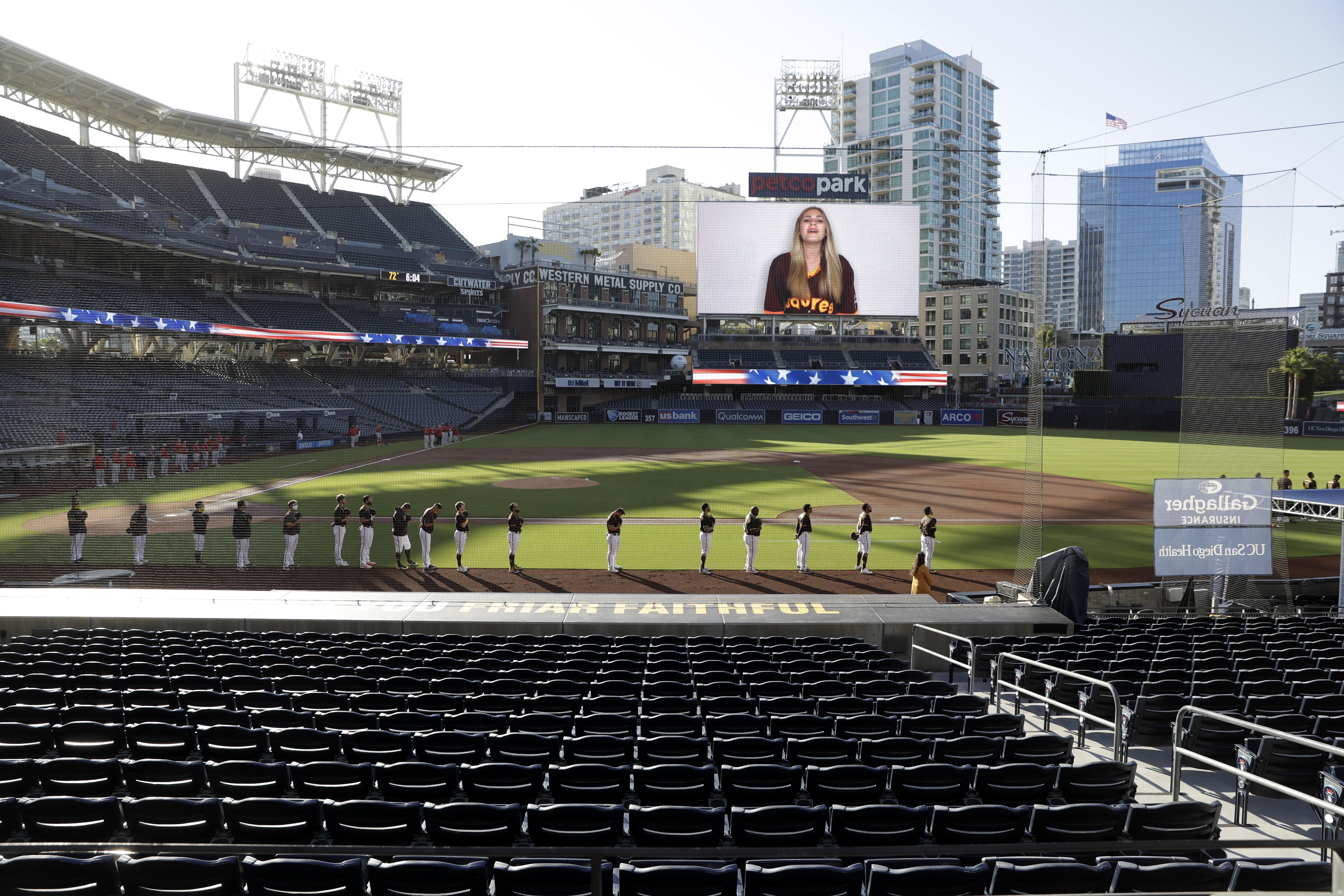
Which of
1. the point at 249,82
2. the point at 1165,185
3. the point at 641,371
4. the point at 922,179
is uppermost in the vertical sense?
the point at 922,179

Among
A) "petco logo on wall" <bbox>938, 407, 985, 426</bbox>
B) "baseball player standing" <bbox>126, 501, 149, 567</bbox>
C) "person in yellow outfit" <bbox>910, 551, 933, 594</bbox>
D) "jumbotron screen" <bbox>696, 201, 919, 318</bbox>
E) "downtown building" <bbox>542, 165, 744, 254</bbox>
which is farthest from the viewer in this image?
"downtown building" <bbox>542, 165, 744, 254</bbox>

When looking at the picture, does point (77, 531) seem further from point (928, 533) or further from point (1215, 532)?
point (1215, 532)

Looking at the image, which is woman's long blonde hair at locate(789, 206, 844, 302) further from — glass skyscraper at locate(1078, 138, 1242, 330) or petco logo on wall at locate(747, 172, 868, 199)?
glass skyscraper at locate(1078, 138, 1242, 330)

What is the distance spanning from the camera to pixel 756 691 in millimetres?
8438

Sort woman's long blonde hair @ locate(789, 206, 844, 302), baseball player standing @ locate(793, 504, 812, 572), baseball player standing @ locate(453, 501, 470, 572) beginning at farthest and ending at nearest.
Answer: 1. woman's long blonde hair @ locate(789, 206, 844, 302)
2. baseball player standing @ locate(453, 501, 470, 572)
3. baseball player standing @ locate(793, 504, 812, 572)

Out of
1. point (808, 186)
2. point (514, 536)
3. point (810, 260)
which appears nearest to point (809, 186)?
point (808, 186)

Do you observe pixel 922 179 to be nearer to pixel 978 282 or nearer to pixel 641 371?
pixel 978 282

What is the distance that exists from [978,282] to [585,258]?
5383 cm

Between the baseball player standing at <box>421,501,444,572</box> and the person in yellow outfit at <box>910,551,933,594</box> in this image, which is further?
the baseball player standing at <box>421,501,444,572</box>

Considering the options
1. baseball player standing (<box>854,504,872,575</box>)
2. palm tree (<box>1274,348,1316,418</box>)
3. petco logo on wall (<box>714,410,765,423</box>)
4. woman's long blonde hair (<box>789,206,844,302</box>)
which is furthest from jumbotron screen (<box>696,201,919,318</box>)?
baseball player standing (<box>854,504,872,575</box>)

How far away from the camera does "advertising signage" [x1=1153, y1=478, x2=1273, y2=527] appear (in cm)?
1429

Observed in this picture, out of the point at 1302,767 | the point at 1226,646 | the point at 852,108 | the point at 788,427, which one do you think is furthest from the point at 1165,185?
the point at 852,108

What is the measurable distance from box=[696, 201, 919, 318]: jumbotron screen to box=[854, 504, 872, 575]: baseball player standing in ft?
161

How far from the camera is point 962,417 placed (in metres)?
70.7
